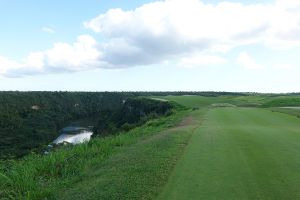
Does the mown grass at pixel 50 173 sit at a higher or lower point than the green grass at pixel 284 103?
lower

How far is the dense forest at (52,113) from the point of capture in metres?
74.2

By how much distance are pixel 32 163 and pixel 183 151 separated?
5329 mm

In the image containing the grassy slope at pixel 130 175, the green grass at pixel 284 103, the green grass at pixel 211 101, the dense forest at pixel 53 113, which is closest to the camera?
the grassy slope at pixel 130 175

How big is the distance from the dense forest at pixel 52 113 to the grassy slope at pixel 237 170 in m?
42.6

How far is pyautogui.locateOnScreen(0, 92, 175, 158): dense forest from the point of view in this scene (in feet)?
243

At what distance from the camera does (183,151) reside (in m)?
13.0

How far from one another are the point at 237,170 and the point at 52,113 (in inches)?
5694

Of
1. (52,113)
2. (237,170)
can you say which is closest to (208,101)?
(237,170)

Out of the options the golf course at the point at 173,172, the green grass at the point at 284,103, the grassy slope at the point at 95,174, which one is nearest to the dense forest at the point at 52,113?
the green grass at the point at 284,103

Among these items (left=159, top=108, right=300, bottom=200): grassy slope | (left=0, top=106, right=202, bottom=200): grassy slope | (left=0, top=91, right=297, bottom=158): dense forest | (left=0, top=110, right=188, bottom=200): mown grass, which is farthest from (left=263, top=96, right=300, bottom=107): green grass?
(left=0, top=110, right=188, bottom=200): mown grass

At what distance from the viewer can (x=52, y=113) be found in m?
148

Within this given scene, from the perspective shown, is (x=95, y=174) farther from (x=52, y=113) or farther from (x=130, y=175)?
(x=52, y=113)

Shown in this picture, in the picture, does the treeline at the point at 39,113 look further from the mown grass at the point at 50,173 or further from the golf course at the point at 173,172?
the golf course at the point at 173,172

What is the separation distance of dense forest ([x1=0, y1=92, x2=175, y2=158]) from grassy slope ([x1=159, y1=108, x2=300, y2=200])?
140ft
